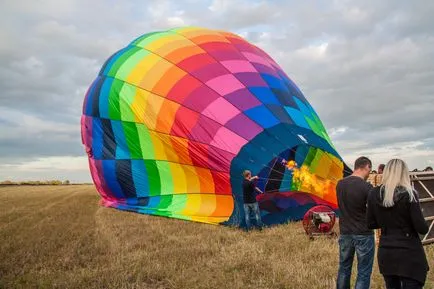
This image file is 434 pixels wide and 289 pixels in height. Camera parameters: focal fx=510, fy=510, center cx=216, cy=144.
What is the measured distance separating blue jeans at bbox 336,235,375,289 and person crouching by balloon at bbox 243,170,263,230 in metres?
5.28

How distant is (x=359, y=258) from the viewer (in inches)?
203

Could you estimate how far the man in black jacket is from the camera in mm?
5121

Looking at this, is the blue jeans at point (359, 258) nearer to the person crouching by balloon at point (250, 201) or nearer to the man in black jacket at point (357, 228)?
the man in black jacket at point (357, 228)

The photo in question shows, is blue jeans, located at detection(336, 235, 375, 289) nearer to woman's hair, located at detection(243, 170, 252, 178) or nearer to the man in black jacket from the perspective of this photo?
the man in black jacket

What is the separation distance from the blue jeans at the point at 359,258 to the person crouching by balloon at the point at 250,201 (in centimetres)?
528

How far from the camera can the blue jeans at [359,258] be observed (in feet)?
16.7

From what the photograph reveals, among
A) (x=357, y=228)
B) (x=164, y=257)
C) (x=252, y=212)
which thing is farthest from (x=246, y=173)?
(x=357, y=228)

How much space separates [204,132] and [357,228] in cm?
729

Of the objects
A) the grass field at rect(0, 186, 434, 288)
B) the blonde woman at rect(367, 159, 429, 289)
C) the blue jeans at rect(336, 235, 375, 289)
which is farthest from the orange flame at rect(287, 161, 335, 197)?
the blonde woman at rect(367, 159, 429, 289)

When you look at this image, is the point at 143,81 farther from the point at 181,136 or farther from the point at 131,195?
the point at 131,195

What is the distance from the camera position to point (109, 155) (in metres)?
15.2

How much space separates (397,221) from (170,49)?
36.2 feet

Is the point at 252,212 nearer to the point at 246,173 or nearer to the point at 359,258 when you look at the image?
the point at 246,173

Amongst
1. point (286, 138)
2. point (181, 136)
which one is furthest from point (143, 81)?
point (286, 138)
